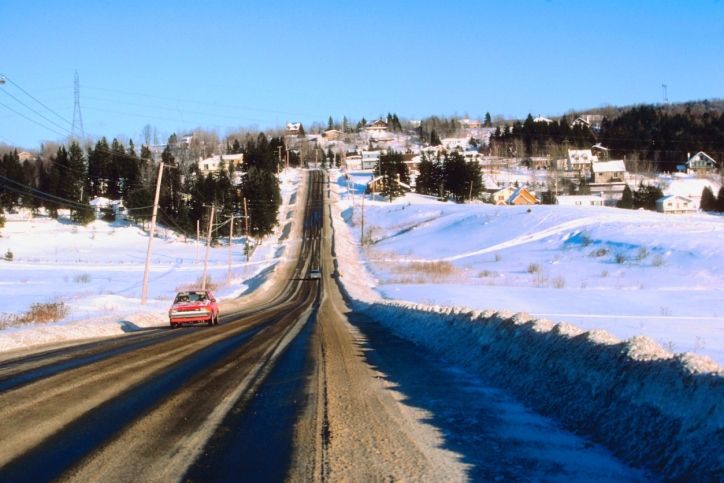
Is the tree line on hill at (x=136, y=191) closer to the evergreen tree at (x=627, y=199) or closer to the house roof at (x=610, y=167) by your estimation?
the evergreen tree at (x=627, y=199)

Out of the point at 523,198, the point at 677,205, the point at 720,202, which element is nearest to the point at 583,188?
the point at 523,198

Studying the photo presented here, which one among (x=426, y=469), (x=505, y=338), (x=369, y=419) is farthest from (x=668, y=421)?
(x=505, y=338)

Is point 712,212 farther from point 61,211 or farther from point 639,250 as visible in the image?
point 61,211

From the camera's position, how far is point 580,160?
7416 inches

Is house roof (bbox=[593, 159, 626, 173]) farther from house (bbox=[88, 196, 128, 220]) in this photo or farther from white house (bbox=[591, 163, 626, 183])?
house (bbox=[88, 196, 128, 220])

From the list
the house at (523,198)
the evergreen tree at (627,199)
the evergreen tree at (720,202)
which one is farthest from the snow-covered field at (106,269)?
the evergreen tree at (720,202)

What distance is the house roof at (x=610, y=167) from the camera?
167m

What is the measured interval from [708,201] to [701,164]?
2091 inches

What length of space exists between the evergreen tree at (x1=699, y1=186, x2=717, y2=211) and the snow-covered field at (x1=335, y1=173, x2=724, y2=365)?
36393 mm

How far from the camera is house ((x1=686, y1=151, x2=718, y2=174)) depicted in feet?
573

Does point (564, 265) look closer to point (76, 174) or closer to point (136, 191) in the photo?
point (136, 191)

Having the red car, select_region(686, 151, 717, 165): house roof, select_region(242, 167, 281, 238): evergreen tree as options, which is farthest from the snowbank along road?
select_region(686, 151, 717, 165): house roof

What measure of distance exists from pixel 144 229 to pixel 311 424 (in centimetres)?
12311

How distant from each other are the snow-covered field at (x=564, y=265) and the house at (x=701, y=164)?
87.3m
